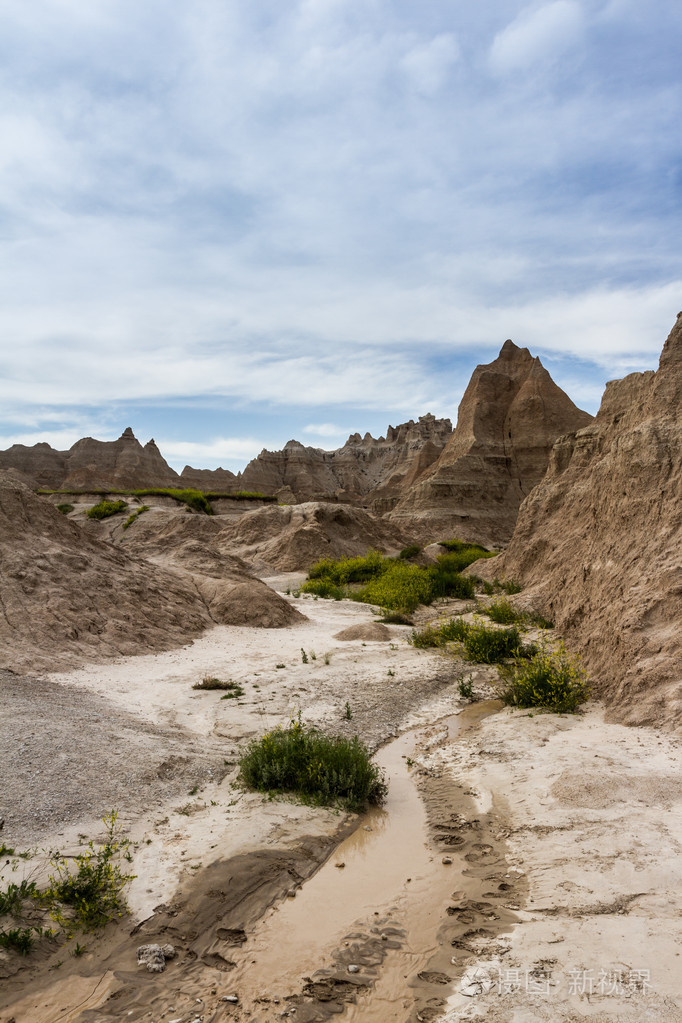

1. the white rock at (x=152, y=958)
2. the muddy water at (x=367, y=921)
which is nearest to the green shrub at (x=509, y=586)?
the muddy water at (x=367, y=921)

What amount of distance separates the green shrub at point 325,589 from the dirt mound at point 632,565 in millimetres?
6309

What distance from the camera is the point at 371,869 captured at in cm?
483

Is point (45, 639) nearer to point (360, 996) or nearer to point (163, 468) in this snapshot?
point (360, 996)

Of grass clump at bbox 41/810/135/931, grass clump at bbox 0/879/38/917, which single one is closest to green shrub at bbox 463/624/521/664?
grass clump at bbox 41/810/135/931

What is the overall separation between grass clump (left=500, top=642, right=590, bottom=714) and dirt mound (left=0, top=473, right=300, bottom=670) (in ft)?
21.4

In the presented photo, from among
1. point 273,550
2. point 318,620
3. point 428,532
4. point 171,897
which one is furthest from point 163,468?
point 171,897

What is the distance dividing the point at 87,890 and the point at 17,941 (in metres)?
0.53

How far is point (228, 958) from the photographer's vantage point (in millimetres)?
3701

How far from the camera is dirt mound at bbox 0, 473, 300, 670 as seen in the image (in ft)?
34.4

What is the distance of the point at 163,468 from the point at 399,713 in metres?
71.2

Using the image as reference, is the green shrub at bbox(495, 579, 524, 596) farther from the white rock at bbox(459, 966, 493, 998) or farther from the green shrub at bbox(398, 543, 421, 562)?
the white rock at bbox(459, 966, 493, 998)

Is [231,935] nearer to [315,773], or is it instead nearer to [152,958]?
[152,958]

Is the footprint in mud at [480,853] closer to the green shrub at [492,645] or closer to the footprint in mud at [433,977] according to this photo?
the footprint in mud at [433,977]

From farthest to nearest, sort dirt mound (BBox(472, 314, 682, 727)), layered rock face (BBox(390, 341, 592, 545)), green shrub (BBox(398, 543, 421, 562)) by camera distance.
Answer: layered rock face (BBox(390, 341, 592, 545)) → green shrub (BBox(398, 543, 421, 562)) → dirt mound (BBox(472, 314, 682, 727))
